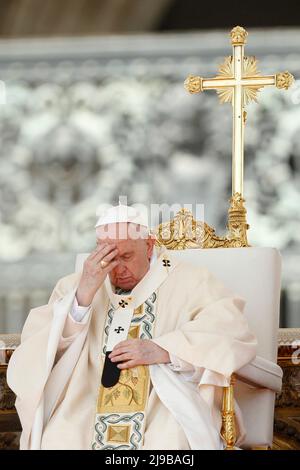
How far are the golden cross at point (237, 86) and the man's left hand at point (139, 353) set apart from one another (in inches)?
48.9

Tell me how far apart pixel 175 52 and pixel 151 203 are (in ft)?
3.72

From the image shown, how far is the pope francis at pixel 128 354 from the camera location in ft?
14.1

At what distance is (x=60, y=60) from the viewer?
7840 mm

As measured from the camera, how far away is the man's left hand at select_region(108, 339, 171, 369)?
4.37 m

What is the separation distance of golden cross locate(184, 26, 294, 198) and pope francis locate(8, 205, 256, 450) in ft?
A: 2.63

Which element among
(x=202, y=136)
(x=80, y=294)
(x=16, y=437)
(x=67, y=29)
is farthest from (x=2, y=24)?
(x=80, y=294)

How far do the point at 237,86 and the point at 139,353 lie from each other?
1628mm

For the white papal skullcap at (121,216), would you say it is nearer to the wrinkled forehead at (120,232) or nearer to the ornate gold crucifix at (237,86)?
the wrinkled forehead at (120,232)

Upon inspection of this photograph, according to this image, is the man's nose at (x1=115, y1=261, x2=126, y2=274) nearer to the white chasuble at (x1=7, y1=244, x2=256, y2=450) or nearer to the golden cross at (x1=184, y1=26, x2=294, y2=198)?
the white chasuble at (x1=7, y1=244, x2=256, y2=450)

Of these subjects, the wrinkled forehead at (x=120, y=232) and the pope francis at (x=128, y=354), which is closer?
the pope francis at (x=128, y=354)

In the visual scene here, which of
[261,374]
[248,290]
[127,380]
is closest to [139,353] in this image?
[127,380]

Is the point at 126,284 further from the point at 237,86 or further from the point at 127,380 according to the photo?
the point at 237,86

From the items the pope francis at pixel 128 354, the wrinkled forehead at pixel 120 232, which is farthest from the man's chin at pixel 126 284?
the wrinkled forehead at pixel 120 232

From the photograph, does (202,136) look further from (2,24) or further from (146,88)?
(2,24)
